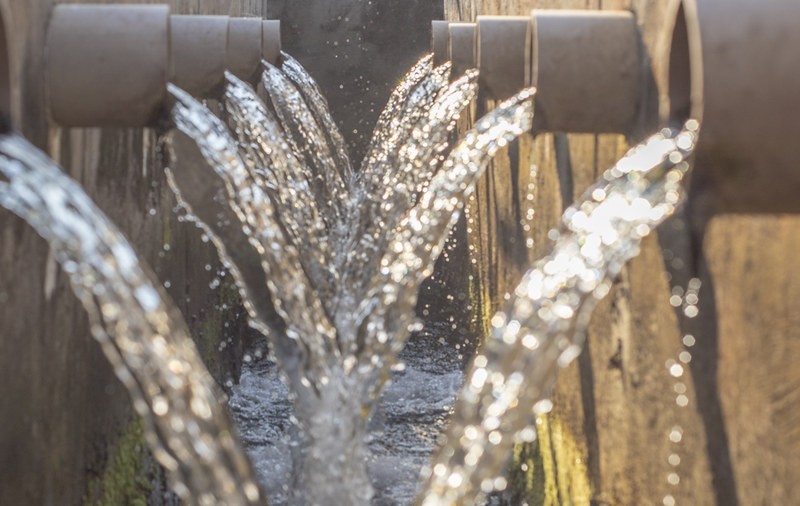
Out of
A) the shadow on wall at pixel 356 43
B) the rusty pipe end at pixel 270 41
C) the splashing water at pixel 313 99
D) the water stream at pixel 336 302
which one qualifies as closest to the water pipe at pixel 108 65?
the water stream at pixel 336 302

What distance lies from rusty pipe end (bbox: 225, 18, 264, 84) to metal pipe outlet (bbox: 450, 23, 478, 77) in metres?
0.97

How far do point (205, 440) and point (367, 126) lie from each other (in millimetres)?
8612

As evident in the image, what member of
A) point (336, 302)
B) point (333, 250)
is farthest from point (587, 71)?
point (333, 250)

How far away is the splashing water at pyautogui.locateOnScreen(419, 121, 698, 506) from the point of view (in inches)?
83.3

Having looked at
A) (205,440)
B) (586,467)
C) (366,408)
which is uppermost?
(205,440)

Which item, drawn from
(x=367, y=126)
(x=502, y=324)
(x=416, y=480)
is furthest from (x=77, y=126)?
(x=367, y=126)

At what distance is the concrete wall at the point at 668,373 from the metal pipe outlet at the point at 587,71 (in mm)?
96

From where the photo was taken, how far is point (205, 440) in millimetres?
2020

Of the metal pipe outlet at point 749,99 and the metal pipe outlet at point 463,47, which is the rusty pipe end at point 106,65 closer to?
the metal pipe outlet at point 749,99

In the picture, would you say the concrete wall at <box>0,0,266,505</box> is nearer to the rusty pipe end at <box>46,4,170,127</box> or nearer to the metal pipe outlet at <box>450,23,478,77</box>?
the rusty pipe end at <box>46,4,170,127</box>

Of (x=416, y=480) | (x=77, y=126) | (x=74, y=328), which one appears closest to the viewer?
(x=77, y=126)

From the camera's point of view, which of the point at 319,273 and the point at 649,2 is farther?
the point at 319,273

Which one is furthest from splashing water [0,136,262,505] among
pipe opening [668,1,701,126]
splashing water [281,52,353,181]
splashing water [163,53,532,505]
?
splashing water [281,52,353,181]

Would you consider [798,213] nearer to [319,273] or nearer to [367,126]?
[319,273]
